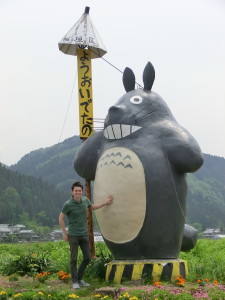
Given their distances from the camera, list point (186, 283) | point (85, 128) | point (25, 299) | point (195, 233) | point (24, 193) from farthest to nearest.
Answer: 1. point (24, 193)
2. point (85, 128)
3. point (195, 233)
4. point (186, 283)
5. point (25, 299)

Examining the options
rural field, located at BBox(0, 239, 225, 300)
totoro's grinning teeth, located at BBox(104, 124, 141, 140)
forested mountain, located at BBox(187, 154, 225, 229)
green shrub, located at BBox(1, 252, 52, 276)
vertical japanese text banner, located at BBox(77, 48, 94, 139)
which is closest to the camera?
rural field, located at BBox(0, 239, 225, 300)

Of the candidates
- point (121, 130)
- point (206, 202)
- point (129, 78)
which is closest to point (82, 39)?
point (129, 78)

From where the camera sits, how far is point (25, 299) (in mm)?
5273

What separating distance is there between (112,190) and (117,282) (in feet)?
3.93

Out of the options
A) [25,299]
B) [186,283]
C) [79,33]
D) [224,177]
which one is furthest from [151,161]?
[224,177]

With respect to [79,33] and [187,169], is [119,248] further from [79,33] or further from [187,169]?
[79,33]

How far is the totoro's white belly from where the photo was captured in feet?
21.2

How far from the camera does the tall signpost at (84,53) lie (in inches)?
351

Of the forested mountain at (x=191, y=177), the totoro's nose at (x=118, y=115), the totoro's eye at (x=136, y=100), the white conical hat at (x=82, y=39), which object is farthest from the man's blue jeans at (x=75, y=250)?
the forested mountain at (x=191, y=177)

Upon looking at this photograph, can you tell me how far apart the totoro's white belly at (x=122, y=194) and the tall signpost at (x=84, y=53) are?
210cm

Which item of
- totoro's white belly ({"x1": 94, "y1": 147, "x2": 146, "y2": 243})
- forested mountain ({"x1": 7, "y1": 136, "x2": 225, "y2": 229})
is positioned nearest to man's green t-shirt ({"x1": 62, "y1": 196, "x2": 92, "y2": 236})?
totoro's white belly ({"x1": 94, "y1": 147, "x2": 146, "y2": 243})

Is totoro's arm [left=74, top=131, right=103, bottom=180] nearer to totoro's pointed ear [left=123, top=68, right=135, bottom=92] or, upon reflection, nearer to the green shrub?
totoro's pointed ear [left=123, top=68, right=135, bottom=92]

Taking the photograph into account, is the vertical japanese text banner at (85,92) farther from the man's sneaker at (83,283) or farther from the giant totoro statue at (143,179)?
the man's sneaker at (83,283)

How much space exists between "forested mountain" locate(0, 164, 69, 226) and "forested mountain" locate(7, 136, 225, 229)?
17.6m
